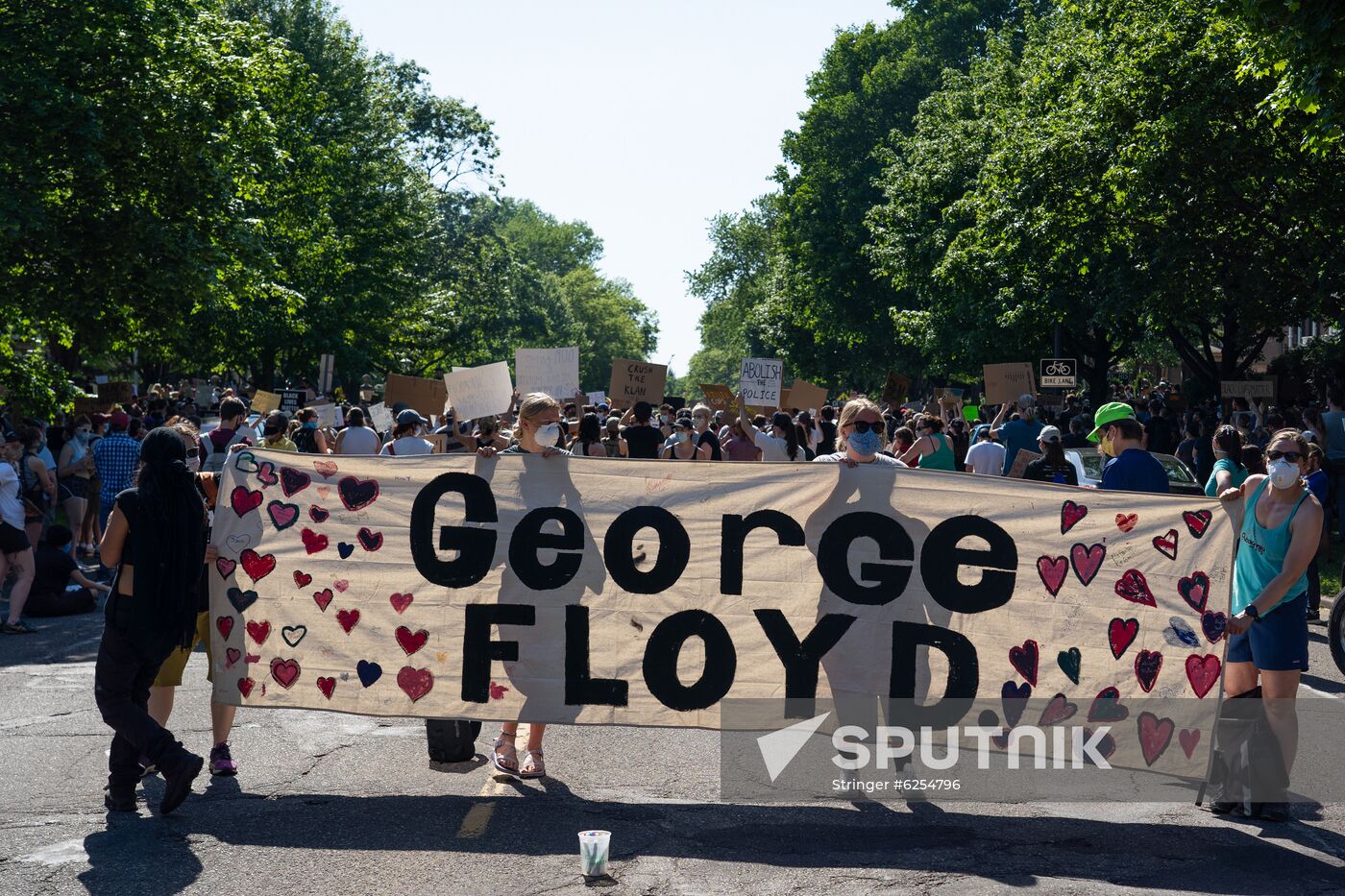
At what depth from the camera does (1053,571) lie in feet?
23.3

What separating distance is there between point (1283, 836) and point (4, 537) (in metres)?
10.5

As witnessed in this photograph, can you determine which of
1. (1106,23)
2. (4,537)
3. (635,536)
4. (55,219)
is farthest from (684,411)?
(1106,23)

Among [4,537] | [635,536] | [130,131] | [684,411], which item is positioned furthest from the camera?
[130,131]

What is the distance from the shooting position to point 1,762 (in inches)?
308

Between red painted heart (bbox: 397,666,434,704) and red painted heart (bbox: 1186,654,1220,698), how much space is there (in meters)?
3.55

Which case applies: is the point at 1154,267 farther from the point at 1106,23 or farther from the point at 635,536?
the point at 635,536

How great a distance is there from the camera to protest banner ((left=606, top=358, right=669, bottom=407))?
22.8m

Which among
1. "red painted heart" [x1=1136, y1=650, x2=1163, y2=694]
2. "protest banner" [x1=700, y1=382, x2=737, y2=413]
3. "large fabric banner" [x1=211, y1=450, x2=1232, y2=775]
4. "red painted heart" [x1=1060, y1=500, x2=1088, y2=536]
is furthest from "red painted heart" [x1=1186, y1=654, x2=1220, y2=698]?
"protest banner" [x1=700, y1=382, x2=737, y2=413]

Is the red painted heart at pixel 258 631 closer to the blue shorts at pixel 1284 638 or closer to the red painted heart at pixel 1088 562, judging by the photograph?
the red painted heart at pixel 1088 562

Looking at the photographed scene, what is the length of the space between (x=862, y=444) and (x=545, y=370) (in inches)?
339

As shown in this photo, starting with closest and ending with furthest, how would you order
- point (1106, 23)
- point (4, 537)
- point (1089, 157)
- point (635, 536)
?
point (635, 536), point (4, 537), point (1089, 157), point (1106, 23)

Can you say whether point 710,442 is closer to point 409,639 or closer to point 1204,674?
point 409,639

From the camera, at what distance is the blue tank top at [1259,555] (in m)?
6.89

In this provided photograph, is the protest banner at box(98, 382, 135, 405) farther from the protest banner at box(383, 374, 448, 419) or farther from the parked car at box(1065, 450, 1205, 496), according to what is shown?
the parked car at box(1065, 450, 1205, 496)
